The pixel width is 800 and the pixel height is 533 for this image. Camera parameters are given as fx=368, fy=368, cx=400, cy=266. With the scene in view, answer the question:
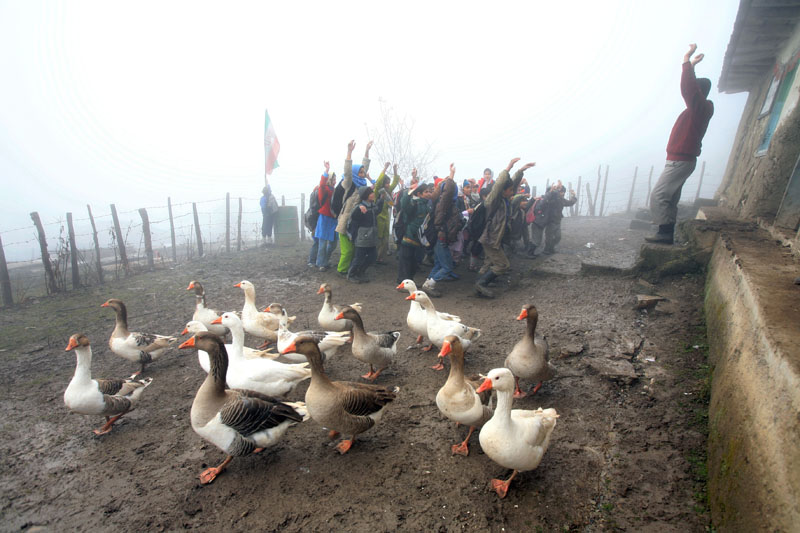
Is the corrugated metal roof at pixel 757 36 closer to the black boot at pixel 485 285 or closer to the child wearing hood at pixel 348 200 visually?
the black boot at pixel 485 285

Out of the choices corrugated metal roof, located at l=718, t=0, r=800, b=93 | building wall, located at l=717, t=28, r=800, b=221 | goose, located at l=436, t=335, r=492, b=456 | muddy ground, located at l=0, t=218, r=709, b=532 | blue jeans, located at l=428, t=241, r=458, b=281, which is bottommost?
muddy ground, located at l=0, t=218, r=709, b=532

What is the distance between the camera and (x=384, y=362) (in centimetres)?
459

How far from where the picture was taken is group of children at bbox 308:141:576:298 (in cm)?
720

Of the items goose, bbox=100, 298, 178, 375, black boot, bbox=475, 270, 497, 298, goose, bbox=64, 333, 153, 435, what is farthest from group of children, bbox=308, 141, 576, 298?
goose, bbox=64, 333, 153, 435

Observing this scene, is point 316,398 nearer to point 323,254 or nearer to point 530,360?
point 530,360

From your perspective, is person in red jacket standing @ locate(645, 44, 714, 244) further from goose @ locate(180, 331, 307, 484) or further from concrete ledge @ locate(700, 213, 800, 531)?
goose @ locate(180, 331, 307, 484)

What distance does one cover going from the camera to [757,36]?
24.9 feet

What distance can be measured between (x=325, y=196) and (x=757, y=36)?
381 inches

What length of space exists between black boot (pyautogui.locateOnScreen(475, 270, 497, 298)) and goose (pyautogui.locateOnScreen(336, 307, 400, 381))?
10.1ft

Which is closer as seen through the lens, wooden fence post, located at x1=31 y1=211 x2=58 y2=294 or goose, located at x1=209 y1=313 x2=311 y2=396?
goose, located at x1=209 y1=313 x2=311 y2=396

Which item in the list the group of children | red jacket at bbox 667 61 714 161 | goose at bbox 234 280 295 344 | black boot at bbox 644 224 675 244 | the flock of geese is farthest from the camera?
the group of children

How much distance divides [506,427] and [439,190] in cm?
528

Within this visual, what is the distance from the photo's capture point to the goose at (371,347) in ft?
14.7

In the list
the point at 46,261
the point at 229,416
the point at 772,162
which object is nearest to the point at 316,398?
the point at 229,416
